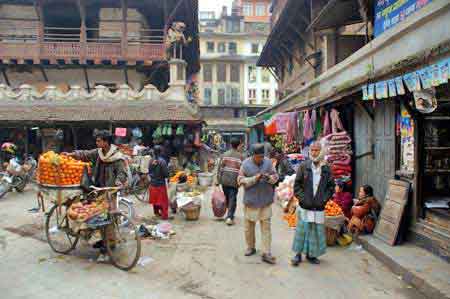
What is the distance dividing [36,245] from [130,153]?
27.4 feet

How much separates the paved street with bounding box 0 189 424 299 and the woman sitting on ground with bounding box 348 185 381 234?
420 millimetres

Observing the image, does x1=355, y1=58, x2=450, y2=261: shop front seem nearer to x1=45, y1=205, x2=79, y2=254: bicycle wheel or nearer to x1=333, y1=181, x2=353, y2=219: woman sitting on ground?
x1=333, y1=181, x2=353, y2=219: woman sitting on ground

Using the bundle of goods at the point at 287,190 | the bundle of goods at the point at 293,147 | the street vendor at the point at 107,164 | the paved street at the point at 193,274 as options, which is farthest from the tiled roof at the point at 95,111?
the street vendor at the point at 107,164

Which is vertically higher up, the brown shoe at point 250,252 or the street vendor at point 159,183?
the street vendor at point 159,183

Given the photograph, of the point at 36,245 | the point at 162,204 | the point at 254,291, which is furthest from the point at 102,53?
the point at 254,291

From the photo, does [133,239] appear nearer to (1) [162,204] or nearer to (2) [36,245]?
(2) [36,245]

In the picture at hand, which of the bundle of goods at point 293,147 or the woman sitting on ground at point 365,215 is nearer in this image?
the woman sitting on ground at point 365,215

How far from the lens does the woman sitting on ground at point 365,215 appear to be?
22.1 ft

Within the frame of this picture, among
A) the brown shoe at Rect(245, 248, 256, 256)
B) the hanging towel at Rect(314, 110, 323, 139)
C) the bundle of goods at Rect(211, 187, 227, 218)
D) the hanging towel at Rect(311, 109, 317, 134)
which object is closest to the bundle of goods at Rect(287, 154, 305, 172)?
the hanging towel at Rect(314, 110, 323, 139)

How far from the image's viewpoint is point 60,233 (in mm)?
6547

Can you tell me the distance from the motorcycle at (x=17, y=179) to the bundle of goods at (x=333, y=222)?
33.3 ft

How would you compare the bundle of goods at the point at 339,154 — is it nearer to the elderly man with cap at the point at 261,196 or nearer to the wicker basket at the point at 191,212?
the elderly man with cap at the point at 261,196

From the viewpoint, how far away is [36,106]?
53.8 ft

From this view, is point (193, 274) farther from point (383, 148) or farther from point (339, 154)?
point (339, 154)
